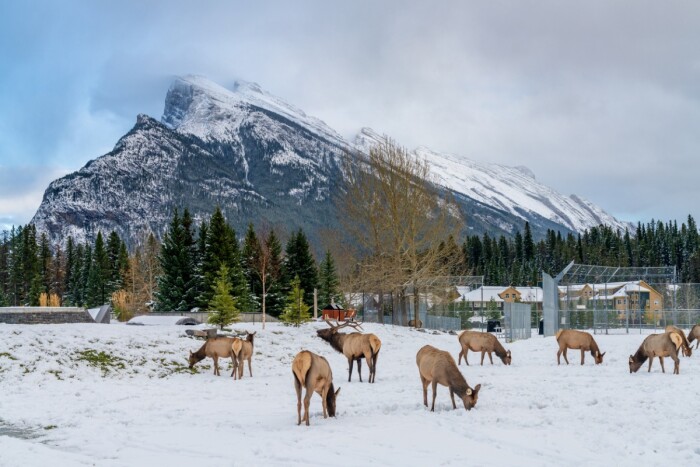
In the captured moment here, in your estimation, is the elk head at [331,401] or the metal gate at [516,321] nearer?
the elk head at [331,401]

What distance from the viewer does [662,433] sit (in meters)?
11.0

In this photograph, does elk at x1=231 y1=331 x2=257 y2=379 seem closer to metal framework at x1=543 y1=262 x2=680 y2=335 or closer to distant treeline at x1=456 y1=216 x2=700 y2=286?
metal framework at x1=543 y1=262 x2=680 y2=335

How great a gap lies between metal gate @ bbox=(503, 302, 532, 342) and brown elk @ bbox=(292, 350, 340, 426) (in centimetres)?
2707

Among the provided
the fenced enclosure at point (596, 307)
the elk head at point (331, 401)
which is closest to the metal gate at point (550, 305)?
the fenced enclosure at point (596, 307)

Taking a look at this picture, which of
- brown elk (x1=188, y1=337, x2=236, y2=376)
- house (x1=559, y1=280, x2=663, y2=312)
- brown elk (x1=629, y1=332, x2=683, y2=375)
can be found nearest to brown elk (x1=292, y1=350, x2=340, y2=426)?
brown elk (x1=188, y1=337, x2=236, y2=376)

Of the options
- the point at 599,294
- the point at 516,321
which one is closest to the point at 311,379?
the point at 516,321

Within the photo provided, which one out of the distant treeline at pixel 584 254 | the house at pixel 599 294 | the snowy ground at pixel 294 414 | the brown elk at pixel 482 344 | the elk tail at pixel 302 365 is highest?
the distant treeline at pixel 584 254

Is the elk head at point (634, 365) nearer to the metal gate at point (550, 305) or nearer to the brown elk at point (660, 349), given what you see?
the brown elk at point (660, 349)

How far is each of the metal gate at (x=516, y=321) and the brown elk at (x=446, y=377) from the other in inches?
1000

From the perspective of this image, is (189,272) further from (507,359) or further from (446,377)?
(446,377)

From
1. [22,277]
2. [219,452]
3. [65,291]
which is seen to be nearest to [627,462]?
[219,452]

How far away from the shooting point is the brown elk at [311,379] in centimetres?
1268

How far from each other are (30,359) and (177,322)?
1493cm

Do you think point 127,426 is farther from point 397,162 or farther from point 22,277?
point 22,277
